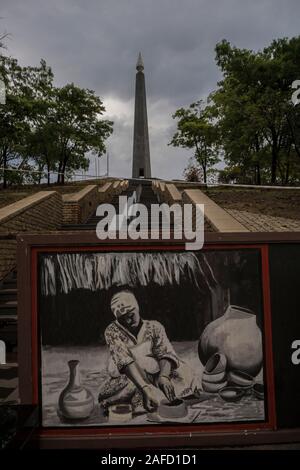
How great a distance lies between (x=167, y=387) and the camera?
3.34m

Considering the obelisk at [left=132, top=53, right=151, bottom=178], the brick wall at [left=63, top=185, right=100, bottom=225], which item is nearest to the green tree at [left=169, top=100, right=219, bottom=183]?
the obelisk at [left=132, top=53, right=151, bottom=178]

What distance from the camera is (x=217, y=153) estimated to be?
105 feet

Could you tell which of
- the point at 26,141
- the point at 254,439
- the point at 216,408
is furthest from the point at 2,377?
the point at 26,141

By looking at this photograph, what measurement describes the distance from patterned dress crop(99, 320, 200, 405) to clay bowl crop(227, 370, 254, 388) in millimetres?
304

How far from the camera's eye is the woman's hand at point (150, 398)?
10.9 ft

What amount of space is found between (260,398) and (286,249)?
1.37 m

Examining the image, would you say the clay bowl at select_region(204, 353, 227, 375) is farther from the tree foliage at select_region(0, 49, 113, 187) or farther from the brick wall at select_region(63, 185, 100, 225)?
the tree foliage at select_region(0, 49, 113, 187)

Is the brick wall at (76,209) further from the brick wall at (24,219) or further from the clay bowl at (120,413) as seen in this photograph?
the clay bowl at (120,413)

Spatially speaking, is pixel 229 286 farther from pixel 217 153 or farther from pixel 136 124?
pixel 136 124

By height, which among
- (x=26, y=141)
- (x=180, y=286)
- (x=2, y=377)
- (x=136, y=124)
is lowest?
(x=2, y=377)

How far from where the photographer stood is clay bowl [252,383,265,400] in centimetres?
334
